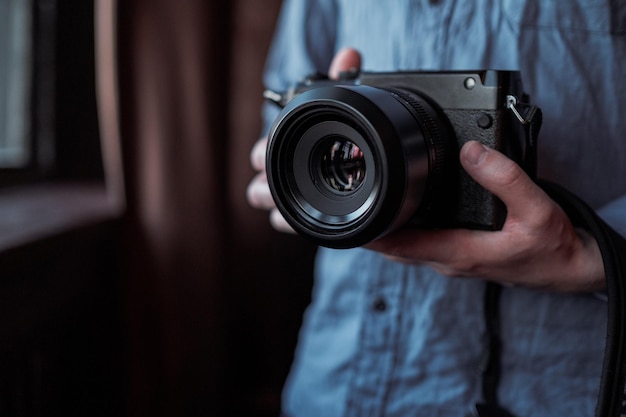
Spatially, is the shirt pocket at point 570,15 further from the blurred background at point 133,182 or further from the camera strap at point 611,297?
the blurred background at point 133,182

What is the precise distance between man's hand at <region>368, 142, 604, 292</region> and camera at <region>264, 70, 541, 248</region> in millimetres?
19

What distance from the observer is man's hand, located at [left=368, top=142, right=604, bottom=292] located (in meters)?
0.50

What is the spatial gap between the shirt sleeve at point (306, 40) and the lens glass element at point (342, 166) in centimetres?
28

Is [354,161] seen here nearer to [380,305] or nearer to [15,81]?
[380,305]

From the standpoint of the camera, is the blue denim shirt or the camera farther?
the blue denim shirt

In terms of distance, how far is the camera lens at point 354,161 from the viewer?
46cm

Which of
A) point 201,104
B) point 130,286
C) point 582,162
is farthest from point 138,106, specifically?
point 582,162

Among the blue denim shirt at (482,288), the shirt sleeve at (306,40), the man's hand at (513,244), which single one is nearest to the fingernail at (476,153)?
the man's hand at (513,244)

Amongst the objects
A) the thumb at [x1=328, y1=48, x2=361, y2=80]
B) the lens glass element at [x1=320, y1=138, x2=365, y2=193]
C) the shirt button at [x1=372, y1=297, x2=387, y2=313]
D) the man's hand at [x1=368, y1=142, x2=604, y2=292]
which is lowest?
the shirt button at [x1=372, y1=297, x2=387, y2=313]

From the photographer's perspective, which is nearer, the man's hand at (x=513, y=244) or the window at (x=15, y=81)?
the man's hand at (x=513, y=244)

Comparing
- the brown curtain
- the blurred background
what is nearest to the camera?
the blurred background

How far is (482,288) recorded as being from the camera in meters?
0.62

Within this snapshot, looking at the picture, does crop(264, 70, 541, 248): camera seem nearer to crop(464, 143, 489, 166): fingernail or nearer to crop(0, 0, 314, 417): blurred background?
crop(464, 143, 489, 166): fingernail

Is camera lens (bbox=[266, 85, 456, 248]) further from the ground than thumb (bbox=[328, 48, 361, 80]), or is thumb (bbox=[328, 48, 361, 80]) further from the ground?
thumb (bbox=[328, 48, 361, 80])
